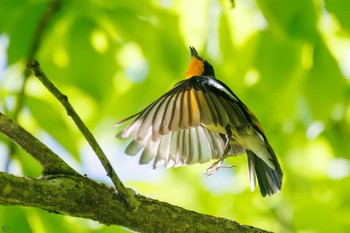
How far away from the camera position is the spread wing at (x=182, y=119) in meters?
3.17

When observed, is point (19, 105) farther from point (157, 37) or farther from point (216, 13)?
point (216, 13)

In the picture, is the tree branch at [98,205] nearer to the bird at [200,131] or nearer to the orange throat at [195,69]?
the bird at [200,131]

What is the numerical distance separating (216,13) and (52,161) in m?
1.78

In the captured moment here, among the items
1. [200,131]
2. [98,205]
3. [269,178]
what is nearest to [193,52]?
[200,131]

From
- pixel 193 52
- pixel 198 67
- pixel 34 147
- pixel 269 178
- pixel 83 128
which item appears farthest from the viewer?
pixel 198 67

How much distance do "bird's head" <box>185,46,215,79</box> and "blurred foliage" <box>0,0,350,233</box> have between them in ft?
0.34

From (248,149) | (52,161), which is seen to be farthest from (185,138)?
Result: (52,161)

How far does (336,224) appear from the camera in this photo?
12.5 feet

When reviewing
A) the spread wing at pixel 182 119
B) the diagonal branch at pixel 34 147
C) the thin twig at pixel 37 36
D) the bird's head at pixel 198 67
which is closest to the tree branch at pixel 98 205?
the diagonal branch at pixel 34 147

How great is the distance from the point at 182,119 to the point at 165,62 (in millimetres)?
713

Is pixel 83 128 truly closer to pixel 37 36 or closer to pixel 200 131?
pixel 37 36

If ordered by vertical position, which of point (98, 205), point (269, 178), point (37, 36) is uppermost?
point (37, 36)

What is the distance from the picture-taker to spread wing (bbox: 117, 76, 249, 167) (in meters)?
3.17

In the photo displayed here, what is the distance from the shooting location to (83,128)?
7.08 feet
